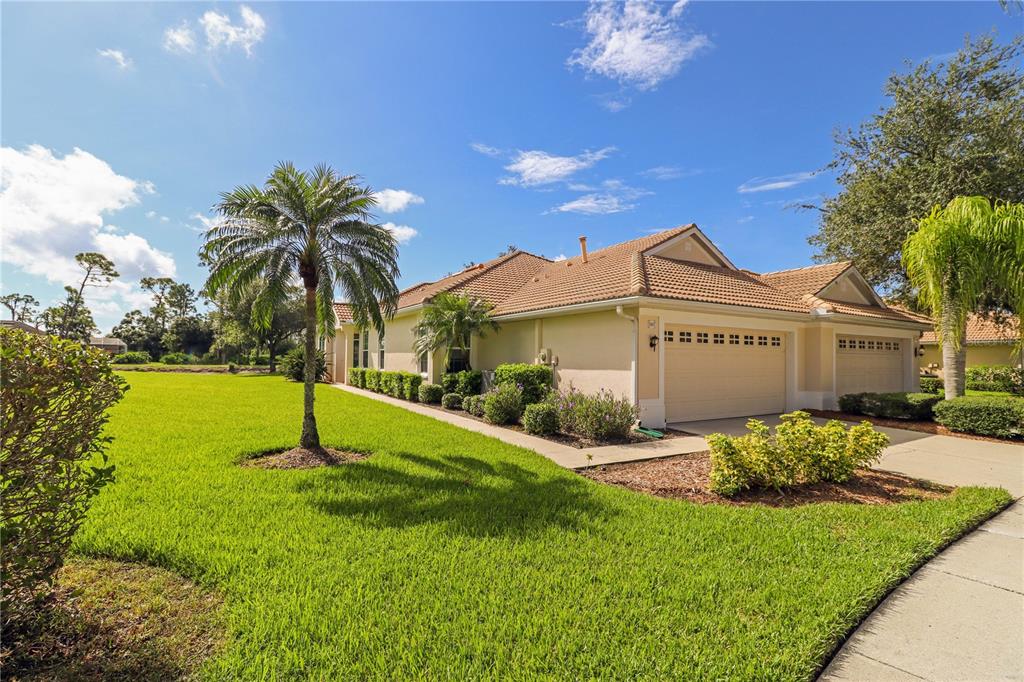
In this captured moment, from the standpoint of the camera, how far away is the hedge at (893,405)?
39.5 ft

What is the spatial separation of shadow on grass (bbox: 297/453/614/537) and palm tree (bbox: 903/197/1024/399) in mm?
11544

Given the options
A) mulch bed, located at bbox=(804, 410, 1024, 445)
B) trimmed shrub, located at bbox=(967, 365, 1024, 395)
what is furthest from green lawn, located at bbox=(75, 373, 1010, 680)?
trimmed shrub, located at bbox=(967, 365, 1024, 395)

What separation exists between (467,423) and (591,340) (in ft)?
13.5

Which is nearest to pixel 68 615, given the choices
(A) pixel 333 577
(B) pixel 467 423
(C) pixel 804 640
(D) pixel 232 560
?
(D) pixel 232 560

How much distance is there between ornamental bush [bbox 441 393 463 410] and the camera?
47.3 feet

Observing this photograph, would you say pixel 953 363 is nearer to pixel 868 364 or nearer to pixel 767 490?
pixel 868 364

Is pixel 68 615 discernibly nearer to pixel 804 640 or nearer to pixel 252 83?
pixel 804 640

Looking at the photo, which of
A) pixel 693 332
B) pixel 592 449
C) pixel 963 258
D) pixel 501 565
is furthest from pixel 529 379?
pixel 963 258

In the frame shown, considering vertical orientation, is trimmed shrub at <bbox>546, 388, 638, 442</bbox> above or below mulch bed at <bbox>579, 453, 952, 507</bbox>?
above

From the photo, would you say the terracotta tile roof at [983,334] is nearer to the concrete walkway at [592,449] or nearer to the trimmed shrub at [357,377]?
the concrete walkway at [592,449]

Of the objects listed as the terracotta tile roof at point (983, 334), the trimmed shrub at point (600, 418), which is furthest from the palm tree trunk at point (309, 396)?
the terracotta tile roof at point (983, 334)

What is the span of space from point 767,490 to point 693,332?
20.8 ft

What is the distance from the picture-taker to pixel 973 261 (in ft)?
34.5

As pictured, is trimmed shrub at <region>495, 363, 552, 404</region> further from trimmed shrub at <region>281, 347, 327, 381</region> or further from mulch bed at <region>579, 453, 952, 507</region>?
trimmed shrub at <region>281, 347, 327, 381</region>
